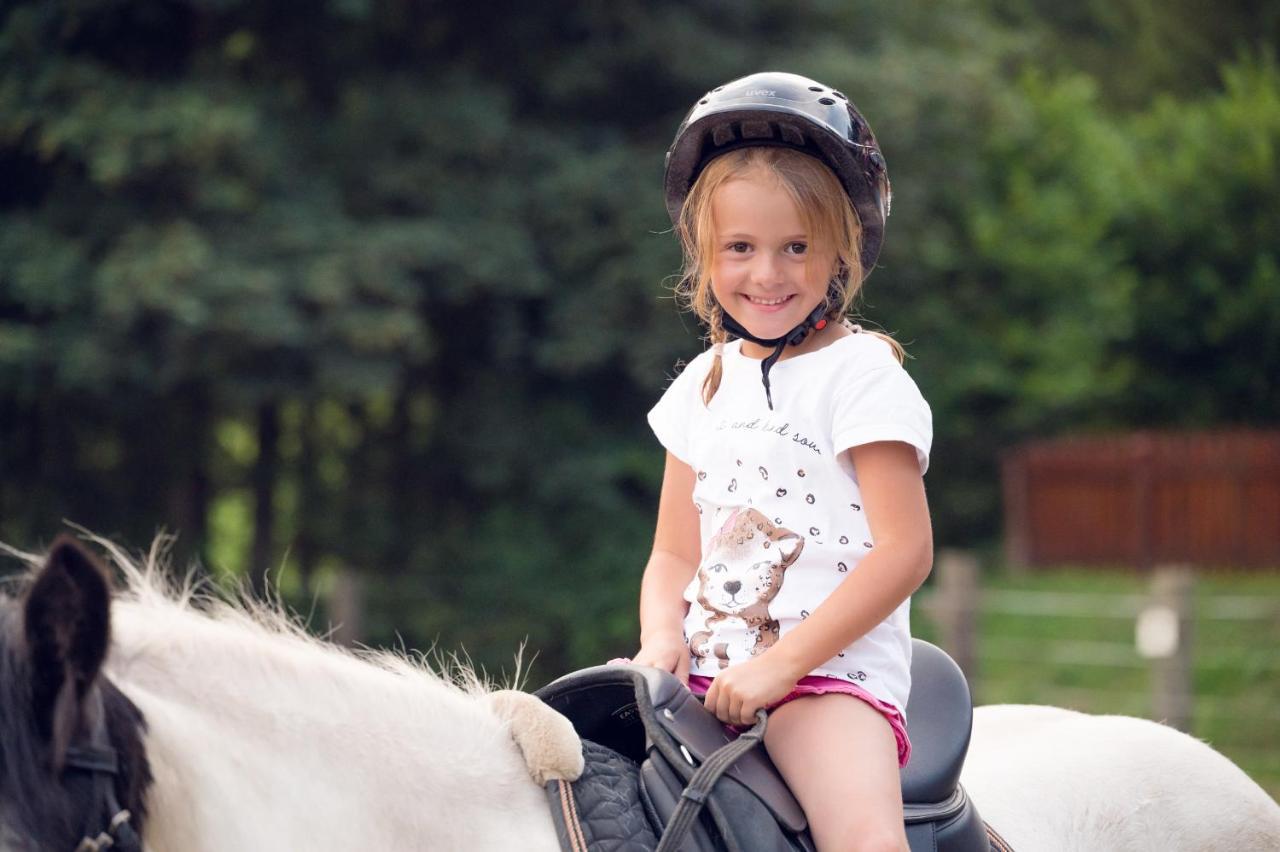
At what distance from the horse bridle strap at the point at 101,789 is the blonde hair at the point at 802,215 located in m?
1.15

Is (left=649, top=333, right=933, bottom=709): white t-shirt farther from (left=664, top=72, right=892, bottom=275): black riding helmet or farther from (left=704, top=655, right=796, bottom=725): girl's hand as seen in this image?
(left=664, top=72, right=892, bottom=275): black riding helmet

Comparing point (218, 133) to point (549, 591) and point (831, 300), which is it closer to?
point (549, 591)

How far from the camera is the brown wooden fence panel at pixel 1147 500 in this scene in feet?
59.3

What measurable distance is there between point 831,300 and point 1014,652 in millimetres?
11194

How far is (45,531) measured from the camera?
512 inches

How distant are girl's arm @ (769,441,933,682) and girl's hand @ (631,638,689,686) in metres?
0.23

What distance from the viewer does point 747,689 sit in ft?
6.41

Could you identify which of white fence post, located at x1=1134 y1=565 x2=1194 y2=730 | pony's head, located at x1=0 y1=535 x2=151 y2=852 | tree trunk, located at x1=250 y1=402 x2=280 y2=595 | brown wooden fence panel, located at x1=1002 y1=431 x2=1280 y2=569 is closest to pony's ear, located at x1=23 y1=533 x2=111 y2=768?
pony's head, located at x1=0 y1=535 x2=151 y2=852

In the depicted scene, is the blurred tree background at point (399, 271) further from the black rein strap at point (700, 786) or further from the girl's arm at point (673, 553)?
the black rein strap at point (700, 786)

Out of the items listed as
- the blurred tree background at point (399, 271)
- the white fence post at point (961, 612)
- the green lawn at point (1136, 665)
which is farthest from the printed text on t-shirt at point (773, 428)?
the white fence post at point (961, 612)

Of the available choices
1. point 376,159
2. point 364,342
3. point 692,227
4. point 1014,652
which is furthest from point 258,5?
point 692,227

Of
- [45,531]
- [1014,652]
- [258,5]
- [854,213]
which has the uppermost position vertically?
[258,5]

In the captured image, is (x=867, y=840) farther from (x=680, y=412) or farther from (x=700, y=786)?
(x=680, y=412)

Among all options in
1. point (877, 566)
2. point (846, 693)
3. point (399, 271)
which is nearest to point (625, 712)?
point (846, 693)
